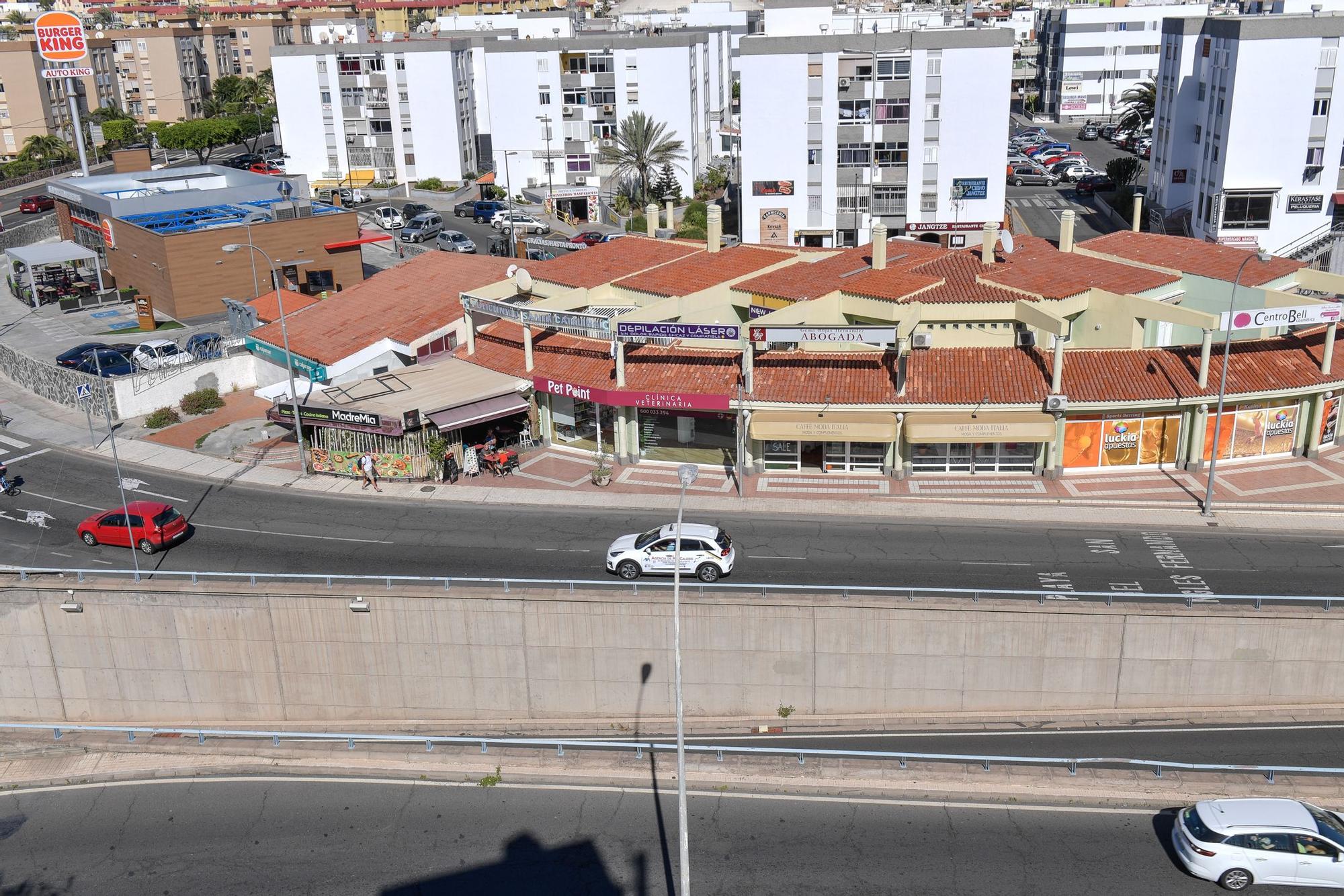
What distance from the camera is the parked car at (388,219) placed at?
287ft

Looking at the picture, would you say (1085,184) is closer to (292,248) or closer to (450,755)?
(292,248)

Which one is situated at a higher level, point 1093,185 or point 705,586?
point 1093,185

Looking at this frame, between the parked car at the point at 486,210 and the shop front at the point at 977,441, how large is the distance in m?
54.5

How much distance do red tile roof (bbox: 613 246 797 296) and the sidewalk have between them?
8803mm

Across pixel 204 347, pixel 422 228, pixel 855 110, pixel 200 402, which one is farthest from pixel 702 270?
pixel 422 228

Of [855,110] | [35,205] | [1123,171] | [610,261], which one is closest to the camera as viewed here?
[610,261]

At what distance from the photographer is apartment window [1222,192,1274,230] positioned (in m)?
71.4

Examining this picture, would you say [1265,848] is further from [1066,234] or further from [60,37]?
[60,37]

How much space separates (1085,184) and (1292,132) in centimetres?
2615

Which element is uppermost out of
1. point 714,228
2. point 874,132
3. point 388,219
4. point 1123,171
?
point 874,132

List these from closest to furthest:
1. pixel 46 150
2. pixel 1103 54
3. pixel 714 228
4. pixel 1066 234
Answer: pixel 1066 234
pixel 714 228
pixel 46 150
pixel 1103 54

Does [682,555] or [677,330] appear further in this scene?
[677,330]

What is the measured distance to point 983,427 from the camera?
4269cm

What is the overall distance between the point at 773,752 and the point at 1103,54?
122104 mm
